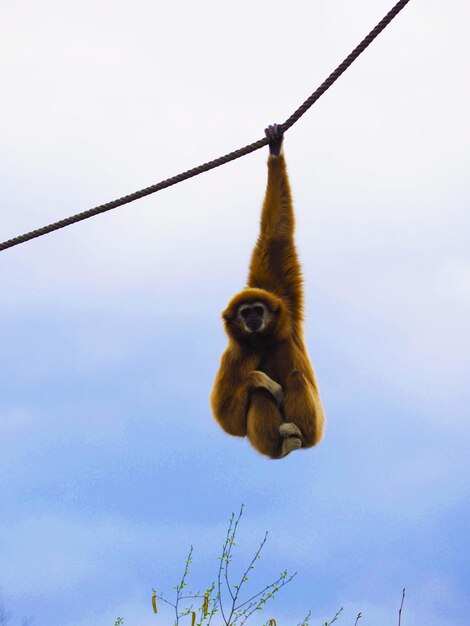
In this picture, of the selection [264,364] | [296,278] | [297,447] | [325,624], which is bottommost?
[325,624]

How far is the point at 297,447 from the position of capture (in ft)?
31.5

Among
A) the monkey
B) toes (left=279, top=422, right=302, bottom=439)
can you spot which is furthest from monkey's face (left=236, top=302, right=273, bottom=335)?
toes (left=279, top=422, right=302, bottom=439)

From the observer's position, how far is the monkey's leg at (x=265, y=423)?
9.66 meters

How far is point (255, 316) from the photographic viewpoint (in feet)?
31.9

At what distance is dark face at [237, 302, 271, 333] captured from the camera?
969 cm

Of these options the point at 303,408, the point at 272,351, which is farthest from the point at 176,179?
the point at 303,408

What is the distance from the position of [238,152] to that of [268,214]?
172 cm

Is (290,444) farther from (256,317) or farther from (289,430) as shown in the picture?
(256,317)

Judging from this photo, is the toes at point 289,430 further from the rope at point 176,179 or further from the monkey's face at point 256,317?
the rope at point 176,179

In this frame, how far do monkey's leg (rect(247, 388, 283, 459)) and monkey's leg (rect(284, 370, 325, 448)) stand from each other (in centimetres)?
15

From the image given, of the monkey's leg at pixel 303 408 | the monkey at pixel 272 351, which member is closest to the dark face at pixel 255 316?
the monkey at pixel 272 351

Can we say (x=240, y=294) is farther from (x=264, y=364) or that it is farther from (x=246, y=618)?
(x=246, y=618)

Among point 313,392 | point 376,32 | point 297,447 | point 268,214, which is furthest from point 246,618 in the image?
point 376,32

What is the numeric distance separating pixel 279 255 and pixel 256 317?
84 centimetres
